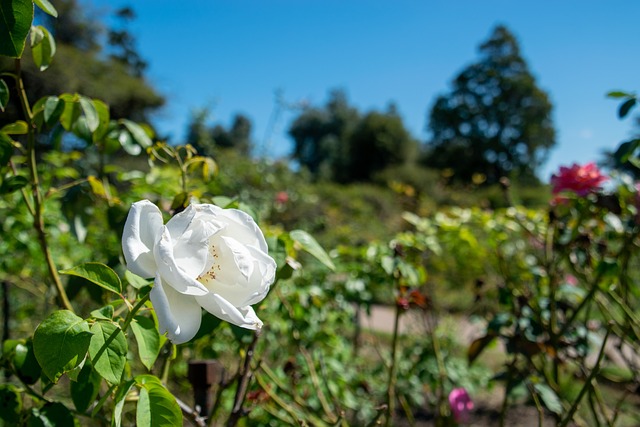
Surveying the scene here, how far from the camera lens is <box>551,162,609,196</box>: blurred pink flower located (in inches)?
55.7

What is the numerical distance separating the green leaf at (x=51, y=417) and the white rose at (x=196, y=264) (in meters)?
0.34

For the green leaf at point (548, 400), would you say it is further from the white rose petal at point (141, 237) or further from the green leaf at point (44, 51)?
the green leaf at point (44, 51)

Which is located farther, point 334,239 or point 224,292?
point 334,239

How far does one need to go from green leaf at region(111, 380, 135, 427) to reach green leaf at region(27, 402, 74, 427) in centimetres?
20

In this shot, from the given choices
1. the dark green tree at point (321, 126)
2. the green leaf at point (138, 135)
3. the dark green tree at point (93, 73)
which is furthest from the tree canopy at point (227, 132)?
the dark green tree at point (321, 126)

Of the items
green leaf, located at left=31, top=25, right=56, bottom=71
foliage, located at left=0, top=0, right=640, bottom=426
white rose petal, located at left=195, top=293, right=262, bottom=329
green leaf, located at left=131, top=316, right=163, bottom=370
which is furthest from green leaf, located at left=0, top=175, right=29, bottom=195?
white rose petal, located at left=195, top=293, right=262, bottom=329

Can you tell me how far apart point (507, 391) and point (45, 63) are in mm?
1270

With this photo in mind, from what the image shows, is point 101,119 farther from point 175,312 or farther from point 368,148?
point 368,148

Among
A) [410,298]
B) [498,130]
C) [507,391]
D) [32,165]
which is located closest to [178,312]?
[32,165]

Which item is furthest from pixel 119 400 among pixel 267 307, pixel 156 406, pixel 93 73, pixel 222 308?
pixel 93 73

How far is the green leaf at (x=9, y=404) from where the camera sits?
782mm

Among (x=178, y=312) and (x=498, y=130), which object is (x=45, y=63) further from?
(x=498, y=130)

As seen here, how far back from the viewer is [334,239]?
505cm

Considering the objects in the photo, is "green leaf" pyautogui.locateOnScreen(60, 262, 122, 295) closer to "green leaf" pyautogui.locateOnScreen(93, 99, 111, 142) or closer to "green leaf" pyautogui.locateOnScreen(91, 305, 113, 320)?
"green leaf" pyautogui.locateOnScreen(91, 305, 113, 320)
